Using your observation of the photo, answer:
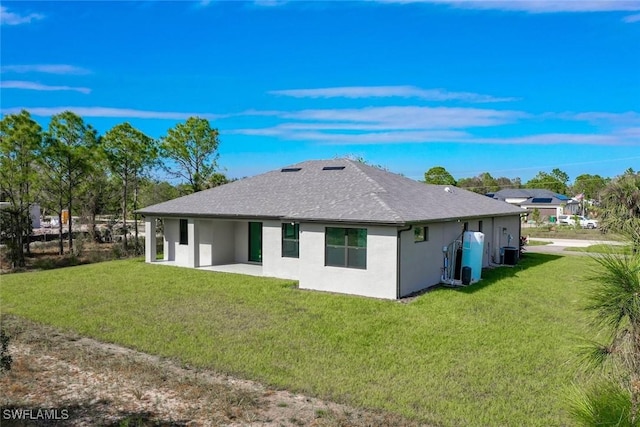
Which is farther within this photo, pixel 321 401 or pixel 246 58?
pixel 246 58

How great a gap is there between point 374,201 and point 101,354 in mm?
8971

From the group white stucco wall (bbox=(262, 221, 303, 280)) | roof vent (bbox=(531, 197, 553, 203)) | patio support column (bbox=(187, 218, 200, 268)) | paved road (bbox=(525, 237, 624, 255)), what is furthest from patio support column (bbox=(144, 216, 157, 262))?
roof vent (bbox=(531, 197, 553, 203))

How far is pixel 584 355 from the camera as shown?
3.38 m

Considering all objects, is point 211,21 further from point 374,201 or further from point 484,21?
point 484,21

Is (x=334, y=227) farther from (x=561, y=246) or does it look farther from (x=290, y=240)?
(x=561, y=246)

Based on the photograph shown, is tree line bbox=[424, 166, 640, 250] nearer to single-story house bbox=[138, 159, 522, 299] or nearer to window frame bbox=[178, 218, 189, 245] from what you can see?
single-story house bbox=[138, 159, 522, 299]

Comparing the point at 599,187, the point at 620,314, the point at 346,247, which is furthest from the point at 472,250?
the point at 599,187

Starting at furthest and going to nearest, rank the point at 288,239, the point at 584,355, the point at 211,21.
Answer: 1. the point at 288,239
2. the point at 211,21
3. the point at 584,355

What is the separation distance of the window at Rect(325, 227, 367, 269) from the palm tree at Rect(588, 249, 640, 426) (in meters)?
9.94

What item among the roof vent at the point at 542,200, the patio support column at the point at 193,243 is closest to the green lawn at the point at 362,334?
the patio support column at the point at 193,243

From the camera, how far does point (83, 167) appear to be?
23688 mm

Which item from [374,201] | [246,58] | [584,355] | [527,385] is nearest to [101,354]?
[527,385]

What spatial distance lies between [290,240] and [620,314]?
13.4m

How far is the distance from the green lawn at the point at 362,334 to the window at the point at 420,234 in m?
1.76
